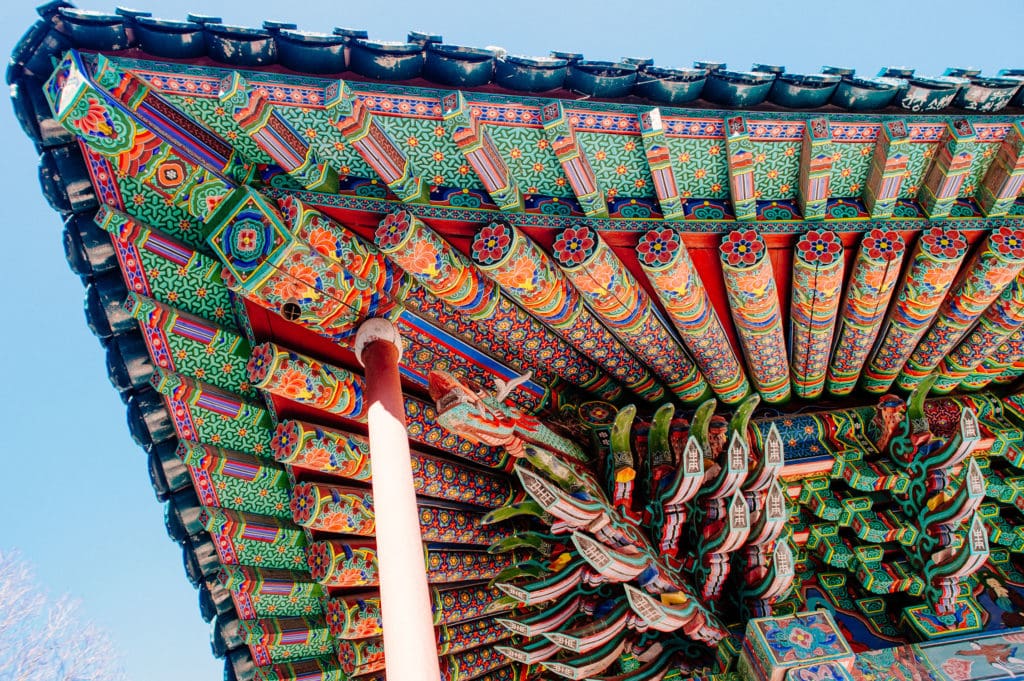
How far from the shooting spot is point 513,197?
6.13 metres

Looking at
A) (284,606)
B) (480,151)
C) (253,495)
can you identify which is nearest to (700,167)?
(480,151)

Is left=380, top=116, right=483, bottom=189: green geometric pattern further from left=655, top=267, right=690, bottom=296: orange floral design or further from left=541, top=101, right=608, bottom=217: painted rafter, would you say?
left=655, top=267, right=690, bottom=296: orange floral design

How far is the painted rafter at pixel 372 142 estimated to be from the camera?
17.6 feet

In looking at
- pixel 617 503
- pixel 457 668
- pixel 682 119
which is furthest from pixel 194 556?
pixel 682 119

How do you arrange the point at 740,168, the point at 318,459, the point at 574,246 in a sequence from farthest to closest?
the point at 318,459, the point at 574,246, the point at 740,168

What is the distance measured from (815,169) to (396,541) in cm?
412

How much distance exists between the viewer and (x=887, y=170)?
252 inches

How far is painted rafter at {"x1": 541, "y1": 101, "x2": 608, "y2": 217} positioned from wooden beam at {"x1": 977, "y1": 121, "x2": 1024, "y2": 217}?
321cm

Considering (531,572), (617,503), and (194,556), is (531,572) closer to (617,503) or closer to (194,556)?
(617,503)

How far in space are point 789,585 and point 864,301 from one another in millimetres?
Result: 2519

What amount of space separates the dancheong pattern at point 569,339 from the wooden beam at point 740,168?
0.03m

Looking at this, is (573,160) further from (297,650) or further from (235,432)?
(297,650)

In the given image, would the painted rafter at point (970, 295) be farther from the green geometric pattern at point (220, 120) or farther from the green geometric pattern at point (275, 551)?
the green geometric pattern at point (275, 551)

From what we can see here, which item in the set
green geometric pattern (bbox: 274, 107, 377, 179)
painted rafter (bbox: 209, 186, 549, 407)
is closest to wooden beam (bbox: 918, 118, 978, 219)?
painted rafter (bbox: 209, 186, 549, 407)
